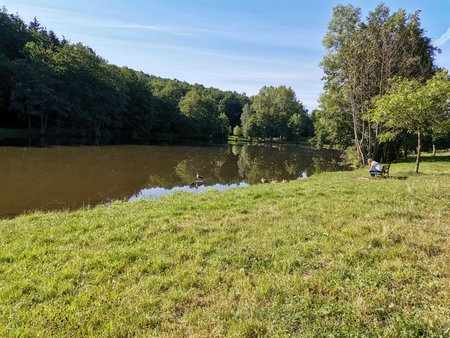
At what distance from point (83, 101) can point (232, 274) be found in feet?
200

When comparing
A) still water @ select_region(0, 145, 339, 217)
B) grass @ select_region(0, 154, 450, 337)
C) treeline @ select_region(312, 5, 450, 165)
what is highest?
treeline @ select_region(312, 5, 450, 165)

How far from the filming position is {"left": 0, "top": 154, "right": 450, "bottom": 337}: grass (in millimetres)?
3857

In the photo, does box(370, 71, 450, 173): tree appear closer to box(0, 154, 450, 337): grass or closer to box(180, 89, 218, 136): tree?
box(0, 154, 450, 337): grass

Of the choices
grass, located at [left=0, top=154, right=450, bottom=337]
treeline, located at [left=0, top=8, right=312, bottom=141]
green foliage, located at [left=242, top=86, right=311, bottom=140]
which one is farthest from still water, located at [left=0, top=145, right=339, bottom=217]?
green foliage, located at [left=242, top=86, right=311, bottom=140]

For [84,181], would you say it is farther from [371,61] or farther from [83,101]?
[83,101]

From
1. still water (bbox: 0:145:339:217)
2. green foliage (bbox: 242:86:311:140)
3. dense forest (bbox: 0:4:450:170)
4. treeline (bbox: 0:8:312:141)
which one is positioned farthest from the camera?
green foliage (bbox: 242:86:311:140)

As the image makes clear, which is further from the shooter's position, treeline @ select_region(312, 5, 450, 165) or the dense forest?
treeline @ select_region(312, 5, 450, 165)

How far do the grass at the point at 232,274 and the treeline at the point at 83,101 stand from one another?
163 feet

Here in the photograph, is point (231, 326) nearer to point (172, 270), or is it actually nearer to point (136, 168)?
point (172, 270)

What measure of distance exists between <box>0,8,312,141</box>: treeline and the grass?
49.7m

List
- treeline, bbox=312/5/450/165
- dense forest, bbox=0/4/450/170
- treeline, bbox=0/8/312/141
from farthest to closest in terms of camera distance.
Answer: treeline, bbox=0/8/312/141 < treeline, bbox=312/5/450/165 < dense forest, bbox=0/4/450/170

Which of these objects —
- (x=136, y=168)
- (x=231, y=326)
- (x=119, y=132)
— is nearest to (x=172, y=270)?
(x=231, y=326)

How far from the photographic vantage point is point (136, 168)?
2588cm

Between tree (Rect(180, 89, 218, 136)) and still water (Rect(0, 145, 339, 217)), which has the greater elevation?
tree (Rect(180, 89, 218, 136))
